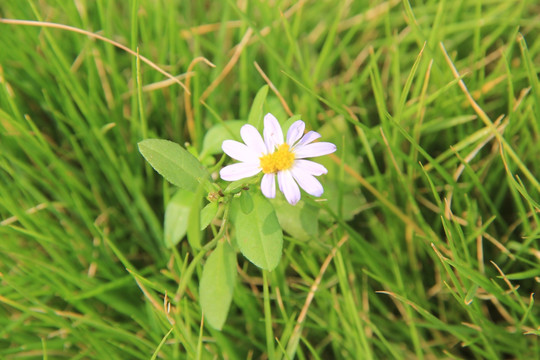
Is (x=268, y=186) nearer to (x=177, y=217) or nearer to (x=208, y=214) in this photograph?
(x=208, y=214)

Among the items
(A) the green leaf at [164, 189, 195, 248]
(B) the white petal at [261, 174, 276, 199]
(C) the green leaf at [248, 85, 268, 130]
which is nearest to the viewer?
(B) the white petal at [261, 174, 276, 199]

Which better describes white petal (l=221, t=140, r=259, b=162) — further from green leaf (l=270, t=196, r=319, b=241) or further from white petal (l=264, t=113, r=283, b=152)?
green leaf (l=270, t=196, r=319, b=241)

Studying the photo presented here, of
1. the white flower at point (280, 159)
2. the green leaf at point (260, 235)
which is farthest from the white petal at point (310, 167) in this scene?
the green leaf at point (260, 235)

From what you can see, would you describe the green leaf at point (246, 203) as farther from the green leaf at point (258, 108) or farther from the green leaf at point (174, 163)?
the green leaf at point (258, 108)

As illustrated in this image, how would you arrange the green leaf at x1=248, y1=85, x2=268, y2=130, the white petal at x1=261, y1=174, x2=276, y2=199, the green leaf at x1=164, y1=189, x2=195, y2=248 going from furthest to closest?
1. the green leaf at x1=164, y1=189, x2=195, y2=248
2. the green leaf at x1=248, y1=85, x2=268, y2=130
3. the white petal at x1=261, y1=174, x2=276, y2=199

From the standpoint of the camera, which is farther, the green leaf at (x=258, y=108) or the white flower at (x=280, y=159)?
the green leaf at (x=258, y=108)

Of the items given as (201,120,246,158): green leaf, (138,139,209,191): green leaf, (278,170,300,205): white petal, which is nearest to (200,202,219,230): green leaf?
(138,139,209,191): green leaf

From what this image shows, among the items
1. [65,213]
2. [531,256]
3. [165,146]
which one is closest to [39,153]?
[65,213]

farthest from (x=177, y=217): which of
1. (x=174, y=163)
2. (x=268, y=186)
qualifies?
(x=268, y=186)
